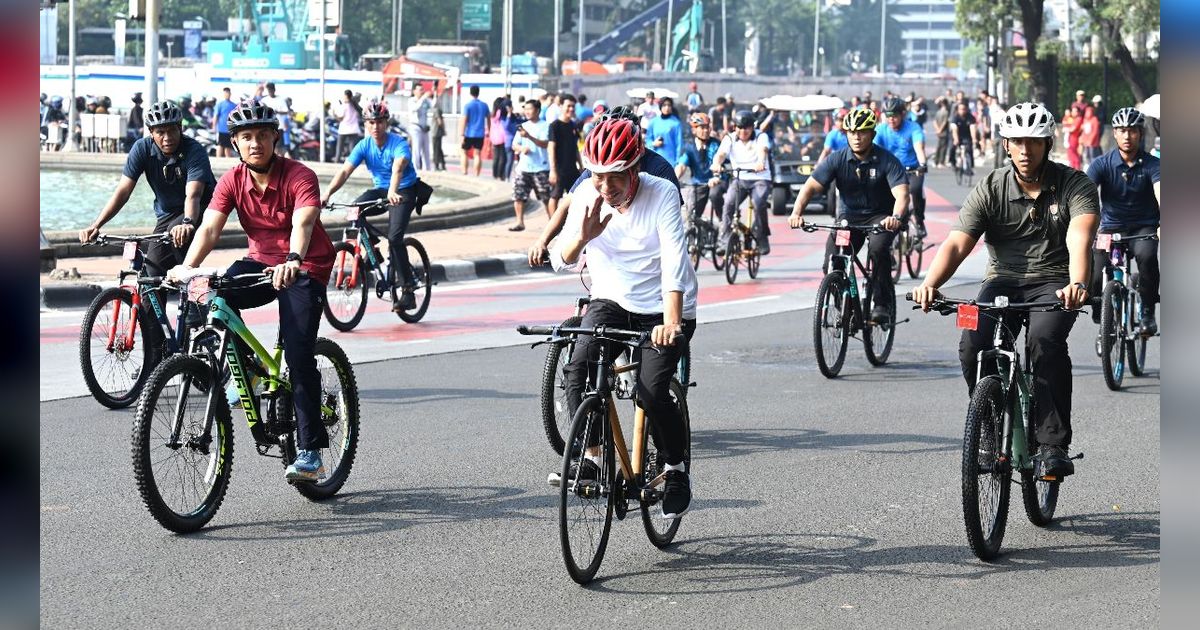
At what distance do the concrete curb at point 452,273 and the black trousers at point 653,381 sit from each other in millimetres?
10195

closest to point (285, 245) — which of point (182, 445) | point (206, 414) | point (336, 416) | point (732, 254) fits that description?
point (336, 416)

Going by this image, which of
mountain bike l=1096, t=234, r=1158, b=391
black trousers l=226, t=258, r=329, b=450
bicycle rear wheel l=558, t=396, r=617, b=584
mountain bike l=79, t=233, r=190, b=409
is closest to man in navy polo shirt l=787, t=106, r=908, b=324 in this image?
mountain bike l=1096, t=234, r=1158, b=391

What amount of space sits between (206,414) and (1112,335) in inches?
266

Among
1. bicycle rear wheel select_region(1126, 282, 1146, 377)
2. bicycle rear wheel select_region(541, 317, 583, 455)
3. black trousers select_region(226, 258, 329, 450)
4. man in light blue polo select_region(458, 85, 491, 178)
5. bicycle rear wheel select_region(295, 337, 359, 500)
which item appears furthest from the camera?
man in light blue polo select_region(458, 85, 491, 178)

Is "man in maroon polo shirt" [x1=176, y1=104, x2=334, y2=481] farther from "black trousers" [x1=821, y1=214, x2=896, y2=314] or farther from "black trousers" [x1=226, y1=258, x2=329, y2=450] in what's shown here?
"black trousers" [x1=821, y1=214, x2=896, y2=314]

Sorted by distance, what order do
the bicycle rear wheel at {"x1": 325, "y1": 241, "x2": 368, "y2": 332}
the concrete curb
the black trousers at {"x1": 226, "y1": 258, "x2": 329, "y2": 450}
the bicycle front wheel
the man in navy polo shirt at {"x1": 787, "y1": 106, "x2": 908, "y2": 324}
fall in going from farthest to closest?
the concrete curb → the bicycle rear wheel at {"x1": 325, "y1": 241, "x2": 368, "y2": 332} → the man in navy polo shirt at {"x1": 787, "y1": 106, "x2": 908, "y2": 324} → the black trousers at {"x1": 226, "y1": 258, "x2": 329, "y2": 450} → the bicycle front wheel

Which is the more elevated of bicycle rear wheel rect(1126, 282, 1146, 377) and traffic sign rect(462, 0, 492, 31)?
traffic sign rect(462, 0, 492, 31)

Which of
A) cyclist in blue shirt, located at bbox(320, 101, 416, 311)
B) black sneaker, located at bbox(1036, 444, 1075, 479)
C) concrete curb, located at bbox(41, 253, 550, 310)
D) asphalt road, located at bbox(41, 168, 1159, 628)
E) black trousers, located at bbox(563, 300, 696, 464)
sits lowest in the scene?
asphalt road, located at bbox(41, 168, 1159, 628)

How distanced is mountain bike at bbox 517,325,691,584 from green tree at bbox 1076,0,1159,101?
39660 mm

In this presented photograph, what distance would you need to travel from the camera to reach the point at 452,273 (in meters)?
18.5

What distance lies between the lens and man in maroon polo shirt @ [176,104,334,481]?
677 cm

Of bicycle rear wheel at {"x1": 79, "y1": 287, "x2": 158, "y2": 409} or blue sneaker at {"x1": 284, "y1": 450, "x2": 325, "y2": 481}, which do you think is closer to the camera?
blue sneaker at {"x1": 284, "y1": 450, "x2": 325, "y2": 481}

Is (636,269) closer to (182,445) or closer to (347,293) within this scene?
(182,445)

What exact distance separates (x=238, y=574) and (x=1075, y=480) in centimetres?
415
